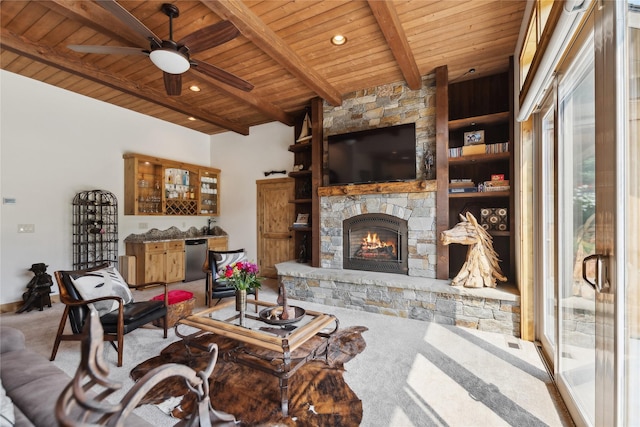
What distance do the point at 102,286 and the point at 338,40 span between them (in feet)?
11.2

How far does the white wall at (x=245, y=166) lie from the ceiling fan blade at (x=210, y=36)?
3143 millimetres

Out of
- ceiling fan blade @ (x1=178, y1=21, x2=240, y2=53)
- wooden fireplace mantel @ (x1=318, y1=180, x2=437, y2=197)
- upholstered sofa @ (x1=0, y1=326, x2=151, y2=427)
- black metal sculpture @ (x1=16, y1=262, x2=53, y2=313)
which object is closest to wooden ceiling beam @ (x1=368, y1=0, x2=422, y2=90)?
ceiling fan blade @ (x1=178, y1=21, x2=240, y2=53)

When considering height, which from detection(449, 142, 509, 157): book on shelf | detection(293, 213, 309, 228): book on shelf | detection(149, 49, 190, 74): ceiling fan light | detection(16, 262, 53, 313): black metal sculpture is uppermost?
detection(149, 49, 190, 74): ceiling fan light

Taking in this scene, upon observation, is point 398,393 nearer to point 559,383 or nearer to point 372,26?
point 559,383

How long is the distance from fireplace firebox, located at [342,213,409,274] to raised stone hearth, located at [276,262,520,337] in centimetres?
16

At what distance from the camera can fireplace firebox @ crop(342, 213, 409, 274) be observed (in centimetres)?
413

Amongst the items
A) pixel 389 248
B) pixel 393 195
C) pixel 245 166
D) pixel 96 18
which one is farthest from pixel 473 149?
pixel 245 166

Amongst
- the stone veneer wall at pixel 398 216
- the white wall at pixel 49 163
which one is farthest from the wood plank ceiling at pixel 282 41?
the stone veneer wall at pixel 398 216

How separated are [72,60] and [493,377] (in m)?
5.53

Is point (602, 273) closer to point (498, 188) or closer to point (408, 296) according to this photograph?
point (408, 296)

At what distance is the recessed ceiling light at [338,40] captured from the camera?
10.4ft

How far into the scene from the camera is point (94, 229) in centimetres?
465

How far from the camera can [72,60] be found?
355 cm

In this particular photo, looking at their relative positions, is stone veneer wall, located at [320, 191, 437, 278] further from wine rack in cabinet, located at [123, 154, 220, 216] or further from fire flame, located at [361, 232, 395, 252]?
wine rack in cabinet, located at [123, 154, 220, 216]
